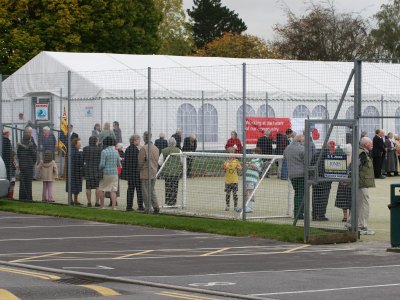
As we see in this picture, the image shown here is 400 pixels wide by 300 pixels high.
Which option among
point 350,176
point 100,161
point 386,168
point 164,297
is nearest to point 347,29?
point 386,168

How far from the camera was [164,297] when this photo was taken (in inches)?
498

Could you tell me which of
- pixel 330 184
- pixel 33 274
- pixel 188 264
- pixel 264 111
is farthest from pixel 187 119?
pixel 33 274

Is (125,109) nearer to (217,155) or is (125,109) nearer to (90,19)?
(217,155)

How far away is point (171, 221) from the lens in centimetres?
2216

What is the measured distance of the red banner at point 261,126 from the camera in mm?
29672

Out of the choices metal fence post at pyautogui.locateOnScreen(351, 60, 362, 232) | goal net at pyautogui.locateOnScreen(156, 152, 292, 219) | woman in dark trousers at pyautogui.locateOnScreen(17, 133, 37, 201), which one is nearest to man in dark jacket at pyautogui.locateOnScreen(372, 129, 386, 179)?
goal net at pyautogui.locateOnScreen(156, 152, 292, 219)

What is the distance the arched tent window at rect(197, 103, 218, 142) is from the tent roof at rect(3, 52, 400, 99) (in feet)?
4.00

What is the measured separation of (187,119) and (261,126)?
4.68 m

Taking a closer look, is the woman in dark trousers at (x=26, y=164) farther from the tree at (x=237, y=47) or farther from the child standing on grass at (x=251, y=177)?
the tree at (x=237, y=47)

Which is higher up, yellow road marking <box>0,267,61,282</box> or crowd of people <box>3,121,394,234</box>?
crowd of people <box>3,121,394,234</box>

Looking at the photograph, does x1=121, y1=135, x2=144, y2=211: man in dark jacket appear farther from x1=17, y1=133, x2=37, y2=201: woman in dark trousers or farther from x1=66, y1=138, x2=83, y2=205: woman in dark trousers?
x1=17, y1=133, x2=37, y2=201: woman in dark trousers

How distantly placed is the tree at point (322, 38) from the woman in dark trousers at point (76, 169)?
54088mm

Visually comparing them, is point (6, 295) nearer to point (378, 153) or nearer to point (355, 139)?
point (355, 139)

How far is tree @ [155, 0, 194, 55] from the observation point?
328ft
